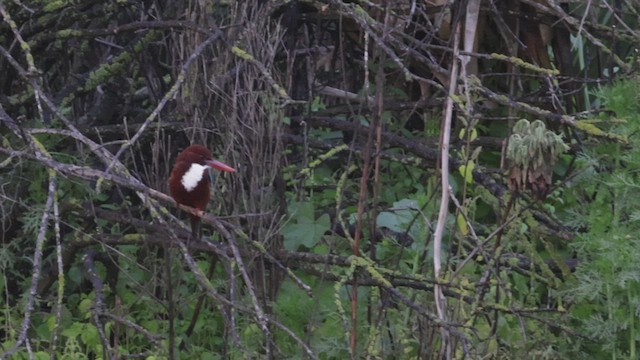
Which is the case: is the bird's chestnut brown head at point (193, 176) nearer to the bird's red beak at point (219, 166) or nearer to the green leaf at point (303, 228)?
the bird's red beak at point (219, 166)

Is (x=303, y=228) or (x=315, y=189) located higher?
(x=303, y=228)

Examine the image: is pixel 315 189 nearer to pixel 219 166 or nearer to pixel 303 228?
pixel 303 228

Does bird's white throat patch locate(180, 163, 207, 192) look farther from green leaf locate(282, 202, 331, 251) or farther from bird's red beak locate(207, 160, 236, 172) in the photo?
green leaf locate(282, 202, 331, 251)

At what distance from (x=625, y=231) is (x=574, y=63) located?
7.68 ft

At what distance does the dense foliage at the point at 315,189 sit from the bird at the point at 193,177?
4.2 inches

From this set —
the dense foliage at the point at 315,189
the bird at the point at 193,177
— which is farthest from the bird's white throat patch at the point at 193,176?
the dense foliage at the point at 315,189

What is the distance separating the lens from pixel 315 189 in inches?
228

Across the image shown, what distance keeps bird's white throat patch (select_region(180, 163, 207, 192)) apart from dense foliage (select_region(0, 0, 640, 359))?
4.8 inches

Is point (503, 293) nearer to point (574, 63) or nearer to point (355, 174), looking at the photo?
point (355, 174)

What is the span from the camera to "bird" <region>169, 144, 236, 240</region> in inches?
163

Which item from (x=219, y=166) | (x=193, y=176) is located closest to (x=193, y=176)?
(x=193, y=176)

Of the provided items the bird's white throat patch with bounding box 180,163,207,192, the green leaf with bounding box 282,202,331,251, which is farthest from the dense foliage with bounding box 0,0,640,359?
the bird's white throat patch with bounding box 180,163,207,192

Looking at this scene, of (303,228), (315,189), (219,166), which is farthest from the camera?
(315,189)

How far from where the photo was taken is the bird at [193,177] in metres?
4.14
